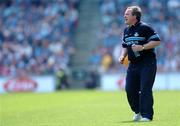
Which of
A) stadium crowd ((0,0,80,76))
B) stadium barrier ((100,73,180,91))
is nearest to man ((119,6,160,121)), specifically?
stadium barrier ((100,73,180,91))

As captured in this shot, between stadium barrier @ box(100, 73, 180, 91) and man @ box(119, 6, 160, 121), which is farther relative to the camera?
stadium barrier @ box(100, 73, 180, 91)

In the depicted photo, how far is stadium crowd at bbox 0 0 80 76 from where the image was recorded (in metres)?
40.7

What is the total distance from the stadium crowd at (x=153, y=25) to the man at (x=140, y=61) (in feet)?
69.2

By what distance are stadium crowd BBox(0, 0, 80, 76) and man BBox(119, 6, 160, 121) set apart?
24191 millimetres

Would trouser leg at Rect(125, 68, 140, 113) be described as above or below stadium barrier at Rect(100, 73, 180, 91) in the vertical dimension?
above

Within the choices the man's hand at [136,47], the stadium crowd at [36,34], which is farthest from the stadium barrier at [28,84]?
the man's hand at [136,47]

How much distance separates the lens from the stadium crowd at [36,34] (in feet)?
133

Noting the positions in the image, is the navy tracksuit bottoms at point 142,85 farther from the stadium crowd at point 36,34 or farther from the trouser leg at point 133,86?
the stadium crowd at point 36,34

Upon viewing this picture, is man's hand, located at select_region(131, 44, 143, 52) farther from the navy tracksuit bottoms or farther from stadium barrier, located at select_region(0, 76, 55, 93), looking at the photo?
stadium barrier, located at select_region(0, 76, 55, 93)

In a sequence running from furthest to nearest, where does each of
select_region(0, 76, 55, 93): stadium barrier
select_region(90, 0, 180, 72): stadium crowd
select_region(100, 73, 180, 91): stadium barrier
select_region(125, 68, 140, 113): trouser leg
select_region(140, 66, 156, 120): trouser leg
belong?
1. select_region(0, 76, 55, 93): stadium barrier
2. select_region(90, 0, 180, 72): stadium crowd
3. select_region(100, 73, 180, 91): stadium barrier
4. select_region(125, 68, 140, 113): trouser leg
5. select_region(140, 66, 156, 120): trouser leg

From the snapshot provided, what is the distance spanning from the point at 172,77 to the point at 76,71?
646 cm

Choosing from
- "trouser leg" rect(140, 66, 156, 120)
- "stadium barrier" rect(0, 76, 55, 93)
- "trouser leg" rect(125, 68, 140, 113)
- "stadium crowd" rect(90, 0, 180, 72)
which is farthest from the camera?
"stadium barrier" rect(0, 76, 55, 93)

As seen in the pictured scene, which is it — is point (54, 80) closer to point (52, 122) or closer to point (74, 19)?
point (74, 19)

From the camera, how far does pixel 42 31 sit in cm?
4259
